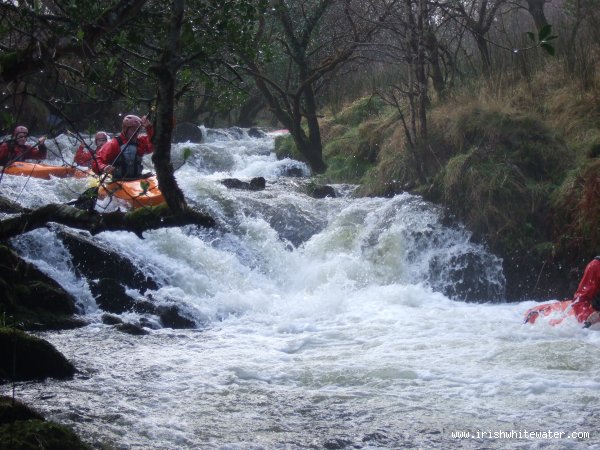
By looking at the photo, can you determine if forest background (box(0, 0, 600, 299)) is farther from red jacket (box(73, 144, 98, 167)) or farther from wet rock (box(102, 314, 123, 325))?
wet rock (box(102, 314, 123, 325))

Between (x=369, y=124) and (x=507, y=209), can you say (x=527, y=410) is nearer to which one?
(x=507, y=209)

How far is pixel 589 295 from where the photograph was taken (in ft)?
21.8

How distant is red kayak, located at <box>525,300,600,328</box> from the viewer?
21.5ft

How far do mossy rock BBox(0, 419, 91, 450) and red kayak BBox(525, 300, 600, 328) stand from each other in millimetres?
4401

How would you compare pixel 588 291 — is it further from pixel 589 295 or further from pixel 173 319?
pixel 173 319

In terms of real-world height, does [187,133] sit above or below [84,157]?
above

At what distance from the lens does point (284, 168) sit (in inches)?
542

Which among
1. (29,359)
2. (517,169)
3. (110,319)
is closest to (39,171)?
(110,319)

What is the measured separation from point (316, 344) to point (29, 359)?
2.47 meters

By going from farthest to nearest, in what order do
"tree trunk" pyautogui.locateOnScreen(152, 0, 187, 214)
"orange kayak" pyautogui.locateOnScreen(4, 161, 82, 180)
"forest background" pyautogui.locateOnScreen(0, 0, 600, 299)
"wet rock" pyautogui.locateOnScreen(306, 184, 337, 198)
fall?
"wet rock" pyautogui.locateOnScreen(306, 184, 337, 198)
"orange kayak" pyautogui.locateOnScreen(4, 161, 82, 180)
"forest background" pyautogui.locateOnScreen(0, 0, 600, 299)
"tree trunk" pyautogui.locateOnScreen(152, 0, 187, 214)

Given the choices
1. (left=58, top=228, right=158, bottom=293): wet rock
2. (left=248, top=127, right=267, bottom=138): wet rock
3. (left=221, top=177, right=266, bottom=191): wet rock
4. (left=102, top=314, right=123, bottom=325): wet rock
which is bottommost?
(left=102, top=314, right=123, bottom=325): wet rock

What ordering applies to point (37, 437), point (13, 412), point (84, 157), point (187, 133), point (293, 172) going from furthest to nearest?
point (187, 133), point (293, 172), point (84, 157), point (13, 412), point (37, 437)

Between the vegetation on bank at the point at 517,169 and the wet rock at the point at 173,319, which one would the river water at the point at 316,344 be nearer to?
the wet rock at the point at 173,319

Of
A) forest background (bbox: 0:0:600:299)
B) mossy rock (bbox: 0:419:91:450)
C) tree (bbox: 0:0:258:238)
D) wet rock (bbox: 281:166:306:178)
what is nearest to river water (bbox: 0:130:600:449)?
tree (bbox: 0:0:258:238)
